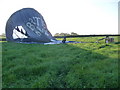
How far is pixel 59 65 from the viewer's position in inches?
221

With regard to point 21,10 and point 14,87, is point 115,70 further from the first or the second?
point 21,10

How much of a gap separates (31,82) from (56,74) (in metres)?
0.90

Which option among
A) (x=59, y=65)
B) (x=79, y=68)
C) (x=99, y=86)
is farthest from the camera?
(x=59, y=65)

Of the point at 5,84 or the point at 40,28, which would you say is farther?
the point at 40,28

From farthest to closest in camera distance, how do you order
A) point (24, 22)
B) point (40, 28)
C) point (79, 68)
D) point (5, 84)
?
point (40, 28) → point (24, 22) → point (79, 68) → point (5, 84)

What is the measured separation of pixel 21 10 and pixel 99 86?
42.7ft

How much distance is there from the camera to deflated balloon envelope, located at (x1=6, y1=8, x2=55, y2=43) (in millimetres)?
14320

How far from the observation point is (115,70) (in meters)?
4.86

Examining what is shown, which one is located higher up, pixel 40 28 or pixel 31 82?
pixel 40 28

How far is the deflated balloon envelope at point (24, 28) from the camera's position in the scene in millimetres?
14320

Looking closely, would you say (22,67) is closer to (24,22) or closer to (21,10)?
(24,22)

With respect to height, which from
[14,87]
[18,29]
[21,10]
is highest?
[21,10]

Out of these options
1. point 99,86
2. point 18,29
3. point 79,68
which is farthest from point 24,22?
point 99,86

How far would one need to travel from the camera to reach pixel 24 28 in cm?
1426
